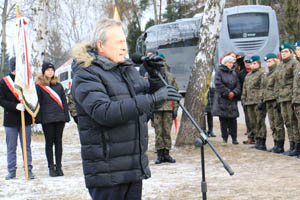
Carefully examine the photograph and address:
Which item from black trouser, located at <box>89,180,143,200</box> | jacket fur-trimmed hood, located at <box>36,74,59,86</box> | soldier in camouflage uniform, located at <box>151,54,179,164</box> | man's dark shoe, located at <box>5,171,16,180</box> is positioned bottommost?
man's dark shoe, located at <box>5,171,16,180</box>

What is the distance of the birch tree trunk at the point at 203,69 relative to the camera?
33.5 ft

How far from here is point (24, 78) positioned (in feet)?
26.1

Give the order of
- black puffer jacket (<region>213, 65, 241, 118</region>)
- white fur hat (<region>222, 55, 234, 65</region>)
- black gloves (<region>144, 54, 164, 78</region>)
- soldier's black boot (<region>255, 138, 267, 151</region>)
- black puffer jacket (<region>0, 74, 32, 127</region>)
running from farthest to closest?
white fur hat (<region>222, 55, 234, 65</region>) → black puffer jacket (<region>213, 65, 241, 118</region>) → soldier's black boot (<region>255, 138, 267, 151</region>) → black puffer jacket (<region>0, 74, 32, 127</region>) → black gloves (<region>144, 54, 164, 78</region>)

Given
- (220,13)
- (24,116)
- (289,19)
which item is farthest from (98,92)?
(289,19)

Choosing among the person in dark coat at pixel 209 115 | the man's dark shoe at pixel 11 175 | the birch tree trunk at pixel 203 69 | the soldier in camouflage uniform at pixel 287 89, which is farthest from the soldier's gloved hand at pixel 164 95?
the person in dark coat at pixel 209 115

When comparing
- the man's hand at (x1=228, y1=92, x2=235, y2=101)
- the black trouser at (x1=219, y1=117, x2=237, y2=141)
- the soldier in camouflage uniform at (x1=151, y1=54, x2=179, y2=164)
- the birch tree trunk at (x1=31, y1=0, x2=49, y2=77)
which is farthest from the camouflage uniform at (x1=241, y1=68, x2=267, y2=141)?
the birch tree trunk at (x1=31, y1=0, x2=49, y2=77)

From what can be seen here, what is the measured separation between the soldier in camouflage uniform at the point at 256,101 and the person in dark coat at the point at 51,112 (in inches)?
162

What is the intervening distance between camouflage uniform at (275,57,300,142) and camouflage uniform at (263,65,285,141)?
0.31 metres

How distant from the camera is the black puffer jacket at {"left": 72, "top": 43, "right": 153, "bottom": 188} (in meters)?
3.16

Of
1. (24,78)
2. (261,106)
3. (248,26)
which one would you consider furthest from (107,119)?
(248,26)

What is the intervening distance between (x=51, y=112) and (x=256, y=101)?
4431mm

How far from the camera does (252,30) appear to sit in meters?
24.6

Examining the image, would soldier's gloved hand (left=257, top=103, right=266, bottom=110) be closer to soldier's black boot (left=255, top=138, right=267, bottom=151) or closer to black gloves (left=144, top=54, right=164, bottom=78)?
soldier's black boot (left=255, top=138, right=267, bottom=151)

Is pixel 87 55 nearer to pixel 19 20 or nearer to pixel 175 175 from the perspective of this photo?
pixel 175 175
